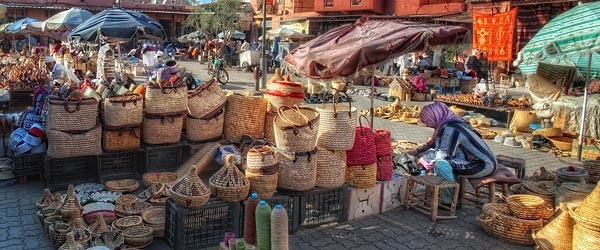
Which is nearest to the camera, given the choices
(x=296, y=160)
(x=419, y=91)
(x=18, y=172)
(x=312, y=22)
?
(x=296, y=160)

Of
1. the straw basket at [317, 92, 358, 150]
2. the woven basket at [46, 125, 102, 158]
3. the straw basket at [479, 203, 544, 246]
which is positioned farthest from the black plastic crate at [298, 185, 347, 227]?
the woven basket at [46, 125, 102, 158]

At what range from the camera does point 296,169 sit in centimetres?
476

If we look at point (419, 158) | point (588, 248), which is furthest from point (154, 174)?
point (588, 248)

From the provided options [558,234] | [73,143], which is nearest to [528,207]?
[558,234]

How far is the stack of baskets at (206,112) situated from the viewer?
241 inches

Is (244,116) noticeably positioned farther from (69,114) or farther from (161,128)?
(69,114)

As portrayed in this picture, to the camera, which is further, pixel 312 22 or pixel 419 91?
pixel 312 22

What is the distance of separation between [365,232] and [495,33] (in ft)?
44.5

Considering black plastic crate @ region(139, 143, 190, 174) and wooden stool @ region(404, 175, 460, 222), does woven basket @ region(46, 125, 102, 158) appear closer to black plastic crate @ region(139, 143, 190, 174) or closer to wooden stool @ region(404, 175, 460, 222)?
black plastic crate @ region(139, 143, 190, 174)

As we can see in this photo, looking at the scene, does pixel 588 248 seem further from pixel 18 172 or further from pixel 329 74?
pixel 18 172

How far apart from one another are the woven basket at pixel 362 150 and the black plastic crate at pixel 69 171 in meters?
3.01

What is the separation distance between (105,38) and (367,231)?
225 inches

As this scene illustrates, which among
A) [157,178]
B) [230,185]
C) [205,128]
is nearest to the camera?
[230,185]

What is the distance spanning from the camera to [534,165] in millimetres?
7953
